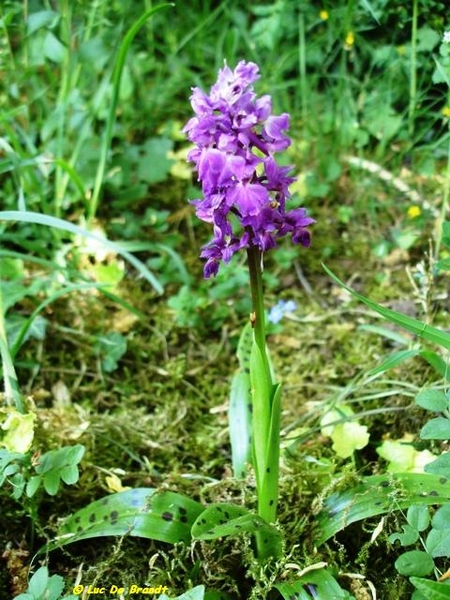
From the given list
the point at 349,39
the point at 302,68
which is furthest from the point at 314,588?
the point at 302,68

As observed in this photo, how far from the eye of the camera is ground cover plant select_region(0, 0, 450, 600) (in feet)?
5.26

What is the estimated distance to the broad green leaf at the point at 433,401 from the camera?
1.57 meters

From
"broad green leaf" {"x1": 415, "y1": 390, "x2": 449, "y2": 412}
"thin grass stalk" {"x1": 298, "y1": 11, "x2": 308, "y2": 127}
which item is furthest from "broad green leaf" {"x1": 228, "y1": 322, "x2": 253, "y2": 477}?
"thin grass stalk" {"x1": 298, "y1": 11, "x2": 308, "y2": 127}

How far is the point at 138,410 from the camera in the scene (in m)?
2.32

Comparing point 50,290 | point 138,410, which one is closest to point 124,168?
point 50,290

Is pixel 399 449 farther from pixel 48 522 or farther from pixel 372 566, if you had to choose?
pixel 48 522

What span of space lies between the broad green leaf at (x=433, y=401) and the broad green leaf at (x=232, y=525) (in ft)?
1.52

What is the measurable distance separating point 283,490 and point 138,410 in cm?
63

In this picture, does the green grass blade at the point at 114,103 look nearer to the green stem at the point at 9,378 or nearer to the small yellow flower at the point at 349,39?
the small yellow flower at the point at 349,39

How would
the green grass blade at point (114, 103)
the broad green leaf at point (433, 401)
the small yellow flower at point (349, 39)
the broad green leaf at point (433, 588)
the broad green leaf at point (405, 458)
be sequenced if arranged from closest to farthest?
1. the broad green leaf at point (433, 588)
2. the broad green leaf at point (433, 401)
3. the broad green leaf at point (405, 458)
4. the green grass blade at point (114, 103)
5. the small yellow flower at point (349, 39)

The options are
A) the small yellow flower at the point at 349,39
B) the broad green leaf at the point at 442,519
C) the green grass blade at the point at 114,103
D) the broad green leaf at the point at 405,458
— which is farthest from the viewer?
the small yellow flower at the point at 349,39

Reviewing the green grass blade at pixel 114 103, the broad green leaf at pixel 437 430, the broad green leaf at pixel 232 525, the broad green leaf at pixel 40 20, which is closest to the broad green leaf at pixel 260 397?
the broad green leaf at pixel 232 525

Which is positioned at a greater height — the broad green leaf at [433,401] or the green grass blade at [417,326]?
the green grass blade at [417,326]

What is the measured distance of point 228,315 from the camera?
2.68m
